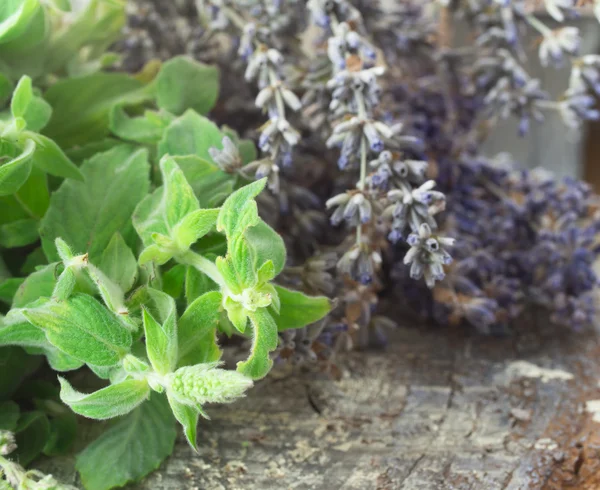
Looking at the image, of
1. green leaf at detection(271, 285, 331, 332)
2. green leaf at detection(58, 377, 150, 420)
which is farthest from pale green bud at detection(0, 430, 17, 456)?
green leaf at detection(271, 285, 331, 332)

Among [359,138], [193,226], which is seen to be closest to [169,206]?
Answer: [193,226]

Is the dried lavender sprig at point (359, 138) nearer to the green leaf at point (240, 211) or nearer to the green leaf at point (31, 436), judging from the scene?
the green leaf at point (240, 211)

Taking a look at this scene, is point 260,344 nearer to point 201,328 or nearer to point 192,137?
point 201,328


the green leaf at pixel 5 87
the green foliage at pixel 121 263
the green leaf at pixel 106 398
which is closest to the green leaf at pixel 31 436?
the green foliage at pixel 121 263

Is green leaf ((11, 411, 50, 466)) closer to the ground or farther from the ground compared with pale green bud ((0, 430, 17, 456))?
closer to the ground

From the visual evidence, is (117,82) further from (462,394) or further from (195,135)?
(462,394)

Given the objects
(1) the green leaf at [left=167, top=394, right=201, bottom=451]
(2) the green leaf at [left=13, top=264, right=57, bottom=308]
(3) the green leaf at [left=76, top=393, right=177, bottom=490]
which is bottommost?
(3) the green leaf at [left=76, top=393, right=177, bottom=490]

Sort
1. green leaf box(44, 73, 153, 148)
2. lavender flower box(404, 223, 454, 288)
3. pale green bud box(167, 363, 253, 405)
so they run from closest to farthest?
pale green bud box(167, 363, 253, 405) < lavender flower box(404, 223, 454, 288) < green leaf box(44, 73, 153, 148)

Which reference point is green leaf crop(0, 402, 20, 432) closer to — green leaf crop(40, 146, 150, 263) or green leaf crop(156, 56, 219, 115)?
green leaf crop(40, 146, 150, 263)
